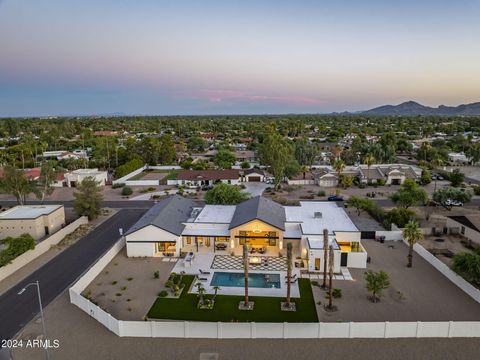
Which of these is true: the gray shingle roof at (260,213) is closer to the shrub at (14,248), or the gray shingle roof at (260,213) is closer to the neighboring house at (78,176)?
the shrub at (14,248)

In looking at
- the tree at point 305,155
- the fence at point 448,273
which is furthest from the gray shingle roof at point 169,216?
the tree at point 305,155

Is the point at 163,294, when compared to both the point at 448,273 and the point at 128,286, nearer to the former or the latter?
the point at 128,286

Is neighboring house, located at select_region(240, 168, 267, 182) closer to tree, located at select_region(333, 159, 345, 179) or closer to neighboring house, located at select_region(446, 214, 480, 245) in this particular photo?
tree, located at select_region(333, 159, 345, 179)

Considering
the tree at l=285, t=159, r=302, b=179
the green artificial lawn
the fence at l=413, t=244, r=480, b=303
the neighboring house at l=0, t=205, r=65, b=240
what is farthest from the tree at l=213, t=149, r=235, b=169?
the green artificial lawn

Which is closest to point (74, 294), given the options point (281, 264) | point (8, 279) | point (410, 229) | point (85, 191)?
point (8, 279)

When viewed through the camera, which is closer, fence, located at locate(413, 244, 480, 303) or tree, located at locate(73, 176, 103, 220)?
fence, located at locate(413, 244, 480, 303)

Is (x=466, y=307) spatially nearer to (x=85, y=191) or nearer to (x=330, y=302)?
(x=330, y=302)
